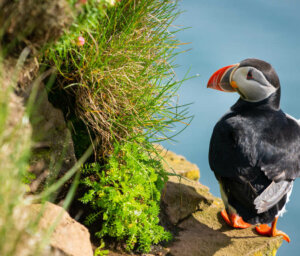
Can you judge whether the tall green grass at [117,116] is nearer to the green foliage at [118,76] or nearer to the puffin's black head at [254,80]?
the green foliage at [118,76]

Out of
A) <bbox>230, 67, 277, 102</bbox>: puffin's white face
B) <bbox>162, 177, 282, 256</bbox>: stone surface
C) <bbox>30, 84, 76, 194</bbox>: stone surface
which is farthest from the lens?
<bbox>230, 67, 277, 102</bbox>: puffin's white face

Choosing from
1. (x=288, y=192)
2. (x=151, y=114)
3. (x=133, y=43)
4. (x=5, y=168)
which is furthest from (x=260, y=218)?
(x=5, y=168)

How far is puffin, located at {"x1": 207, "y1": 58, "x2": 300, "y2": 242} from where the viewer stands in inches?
141

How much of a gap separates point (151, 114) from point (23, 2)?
207 cm

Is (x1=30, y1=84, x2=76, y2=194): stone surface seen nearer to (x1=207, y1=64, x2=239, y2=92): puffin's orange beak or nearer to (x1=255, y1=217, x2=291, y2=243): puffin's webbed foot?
(x1=207, y1=64, x2=239, y2=92): puffin's orange beak

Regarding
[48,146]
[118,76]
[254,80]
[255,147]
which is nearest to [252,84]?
[254,80]

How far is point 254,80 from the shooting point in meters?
3.99

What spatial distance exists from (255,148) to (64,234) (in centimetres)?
212

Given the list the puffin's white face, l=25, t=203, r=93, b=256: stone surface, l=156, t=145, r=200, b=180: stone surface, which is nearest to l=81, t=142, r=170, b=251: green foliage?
l=25, t=203, r=93, b=256: stone surface

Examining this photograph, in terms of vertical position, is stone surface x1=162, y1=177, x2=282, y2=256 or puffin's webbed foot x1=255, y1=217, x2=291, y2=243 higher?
puffin's webbed foot x1=255, y1=217, x2=291, y2=243

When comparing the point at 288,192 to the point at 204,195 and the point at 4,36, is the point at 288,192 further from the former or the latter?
the point at 4,36

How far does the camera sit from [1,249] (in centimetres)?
138

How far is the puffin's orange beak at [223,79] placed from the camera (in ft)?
14.1

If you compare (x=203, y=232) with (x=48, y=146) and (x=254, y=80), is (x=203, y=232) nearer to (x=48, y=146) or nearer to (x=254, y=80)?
(x=254, y=80)
